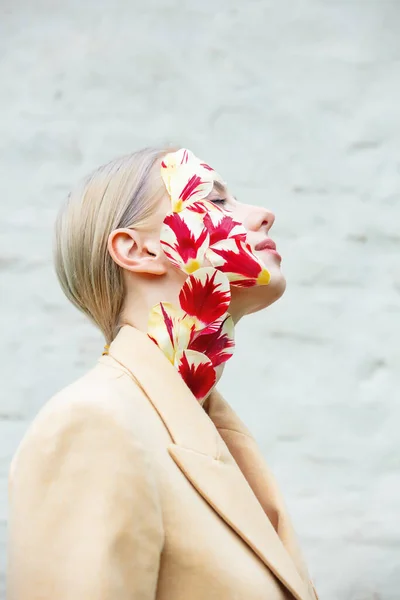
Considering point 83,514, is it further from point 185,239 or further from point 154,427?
point 185,239

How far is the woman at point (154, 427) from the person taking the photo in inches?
40.8

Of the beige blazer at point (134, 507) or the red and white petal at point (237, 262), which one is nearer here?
the beige blazer at point (134, 507)

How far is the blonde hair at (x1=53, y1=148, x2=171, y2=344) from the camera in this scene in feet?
4.46

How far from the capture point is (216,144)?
243 centimetres

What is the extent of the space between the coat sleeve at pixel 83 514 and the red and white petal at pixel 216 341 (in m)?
0.24

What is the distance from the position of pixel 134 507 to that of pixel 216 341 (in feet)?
1.12

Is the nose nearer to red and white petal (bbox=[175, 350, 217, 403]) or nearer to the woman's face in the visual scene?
the woman's face

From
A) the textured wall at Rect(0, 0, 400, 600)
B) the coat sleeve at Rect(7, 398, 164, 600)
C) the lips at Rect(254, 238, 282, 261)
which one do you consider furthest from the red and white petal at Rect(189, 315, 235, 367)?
the textured wall at Rect(0, 0, 400, 600)

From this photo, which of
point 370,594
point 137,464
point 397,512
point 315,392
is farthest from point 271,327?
point 137,464

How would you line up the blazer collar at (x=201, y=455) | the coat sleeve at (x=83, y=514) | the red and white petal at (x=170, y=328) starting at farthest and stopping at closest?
1. the red and white petal at (x=170, y=328)
2. the blazer collar at (x=201, y=455)
3. the coat sleeve at (x=83, y=514)

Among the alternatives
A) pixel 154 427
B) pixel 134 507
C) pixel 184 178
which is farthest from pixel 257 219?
pixel 134 507

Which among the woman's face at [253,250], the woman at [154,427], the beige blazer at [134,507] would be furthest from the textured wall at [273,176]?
the beige blazer at [134,507]

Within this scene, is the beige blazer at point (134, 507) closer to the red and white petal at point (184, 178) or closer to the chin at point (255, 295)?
the chin at point (255, 295)

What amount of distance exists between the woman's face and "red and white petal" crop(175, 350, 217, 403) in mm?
111
